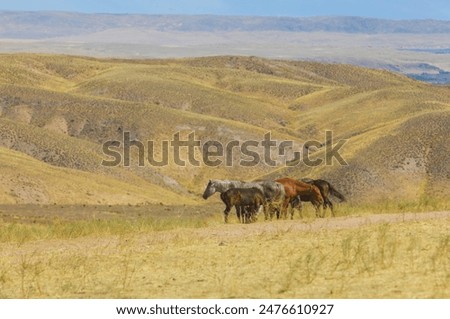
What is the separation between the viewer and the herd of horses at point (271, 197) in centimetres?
2439

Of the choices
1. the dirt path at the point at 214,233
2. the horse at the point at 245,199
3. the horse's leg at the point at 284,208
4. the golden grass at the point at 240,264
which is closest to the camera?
the golden grass at the point at 240,264

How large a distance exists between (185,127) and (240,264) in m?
56.4

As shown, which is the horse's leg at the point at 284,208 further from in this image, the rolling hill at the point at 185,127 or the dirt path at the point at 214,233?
the rolling hill at the point at 185,127

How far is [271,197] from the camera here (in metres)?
25.2

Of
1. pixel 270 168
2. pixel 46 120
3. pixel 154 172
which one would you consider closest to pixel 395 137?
pixel 270 168

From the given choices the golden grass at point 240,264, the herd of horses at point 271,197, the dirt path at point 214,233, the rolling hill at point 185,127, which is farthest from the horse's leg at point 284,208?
the rolling hill at point 185,127

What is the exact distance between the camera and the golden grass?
13391mm

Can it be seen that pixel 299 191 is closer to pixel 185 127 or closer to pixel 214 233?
pixel 214 233

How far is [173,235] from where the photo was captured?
20.5 metres

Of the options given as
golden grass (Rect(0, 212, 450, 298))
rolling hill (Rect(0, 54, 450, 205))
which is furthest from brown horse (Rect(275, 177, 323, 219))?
rolling hill (Rect(0, 54, 450, 205))

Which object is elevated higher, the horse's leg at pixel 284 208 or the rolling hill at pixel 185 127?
the horse's leg at pixel 284 208

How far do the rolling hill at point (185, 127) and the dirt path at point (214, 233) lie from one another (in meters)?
22.2

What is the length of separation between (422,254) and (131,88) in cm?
7945
